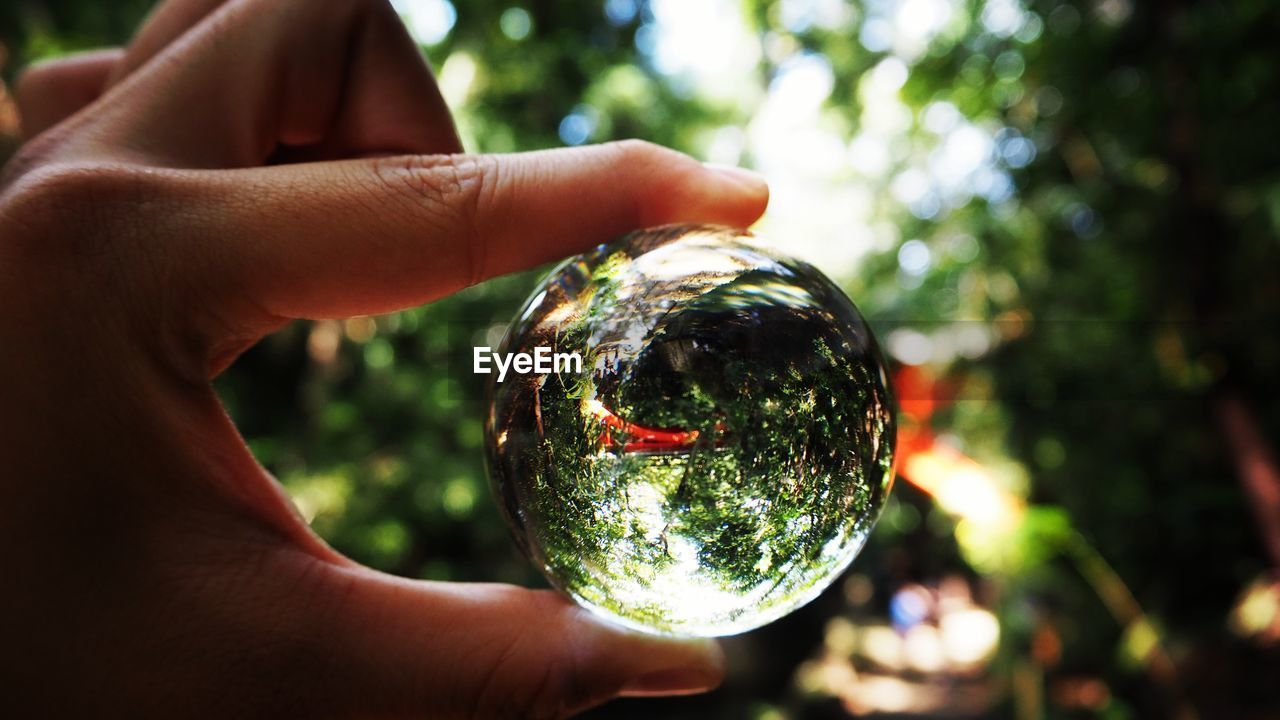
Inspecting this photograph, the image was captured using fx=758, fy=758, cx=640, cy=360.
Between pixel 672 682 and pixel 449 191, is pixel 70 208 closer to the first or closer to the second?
pixel 449 191

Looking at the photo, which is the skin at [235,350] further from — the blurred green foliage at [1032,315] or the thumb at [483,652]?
the blurred green foliage at [1032,315]

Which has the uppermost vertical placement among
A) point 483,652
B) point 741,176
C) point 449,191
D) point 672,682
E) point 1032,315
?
point 449,191

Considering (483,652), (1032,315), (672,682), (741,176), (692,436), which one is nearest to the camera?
(692,436)

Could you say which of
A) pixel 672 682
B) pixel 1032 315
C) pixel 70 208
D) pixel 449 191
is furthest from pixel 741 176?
pixel 1032 315

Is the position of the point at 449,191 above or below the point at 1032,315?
above

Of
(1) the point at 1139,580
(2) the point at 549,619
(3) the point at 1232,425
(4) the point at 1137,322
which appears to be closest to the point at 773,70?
(4) the point at 1137,322

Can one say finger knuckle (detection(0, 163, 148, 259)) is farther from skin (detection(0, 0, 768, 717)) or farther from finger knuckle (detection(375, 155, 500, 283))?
finger knuckle (detection(375, 155, 500, 283))

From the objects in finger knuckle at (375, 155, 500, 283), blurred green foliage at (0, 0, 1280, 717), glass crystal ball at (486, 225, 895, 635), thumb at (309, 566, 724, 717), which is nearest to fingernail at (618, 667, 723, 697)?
thumb at (309, 566, 724, 717)
